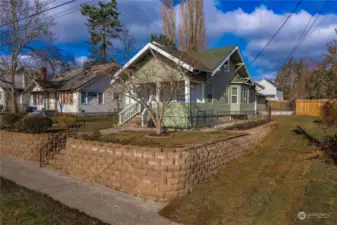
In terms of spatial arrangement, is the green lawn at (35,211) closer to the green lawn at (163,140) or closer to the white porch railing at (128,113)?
the green lawn at (163,140)

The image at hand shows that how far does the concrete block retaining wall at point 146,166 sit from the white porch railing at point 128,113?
743 centimetres

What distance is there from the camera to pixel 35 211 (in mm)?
4582

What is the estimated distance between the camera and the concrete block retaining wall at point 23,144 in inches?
359

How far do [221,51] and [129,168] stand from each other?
14.1m

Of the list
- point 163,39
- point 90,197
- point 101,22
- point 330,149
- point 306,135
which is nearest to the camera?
point 90,197

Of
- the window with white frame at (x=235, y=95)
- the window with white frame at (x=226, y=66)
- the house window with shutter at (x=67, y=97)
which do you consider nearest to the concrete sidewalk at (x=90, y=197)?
the window with white frame at (x=226, y=66)

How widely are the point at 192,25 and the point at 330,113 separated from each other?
74.9 ft

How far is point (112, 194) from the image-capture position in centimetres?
586

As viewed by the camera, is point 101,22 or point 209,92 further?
point 101,22

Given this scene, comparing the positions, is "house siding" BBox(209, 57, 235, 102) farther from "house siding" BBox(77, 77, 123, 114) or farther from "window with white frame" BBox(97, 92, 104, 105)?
"window with white frame" BBox(97, 92, 104, 105)

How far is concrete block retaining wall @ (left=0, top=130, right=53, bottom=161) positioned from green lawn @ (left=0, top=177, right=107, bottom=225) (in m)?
3.67

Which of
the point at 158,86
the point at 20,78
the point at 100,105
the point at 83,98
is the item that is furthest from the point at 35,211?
the point at 20,78

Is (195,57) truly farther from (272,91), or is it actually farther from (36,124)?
(272,91)

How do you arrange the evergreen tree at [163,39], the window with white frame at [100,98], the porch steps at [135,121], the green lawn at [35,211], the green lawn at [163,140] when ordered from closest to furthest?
the green lawn at [35,211]
the green lawn at [163,140]
the porch steps at [135,121]
the window with white frame at [100,98]
the evergreen tree at [163,39]
